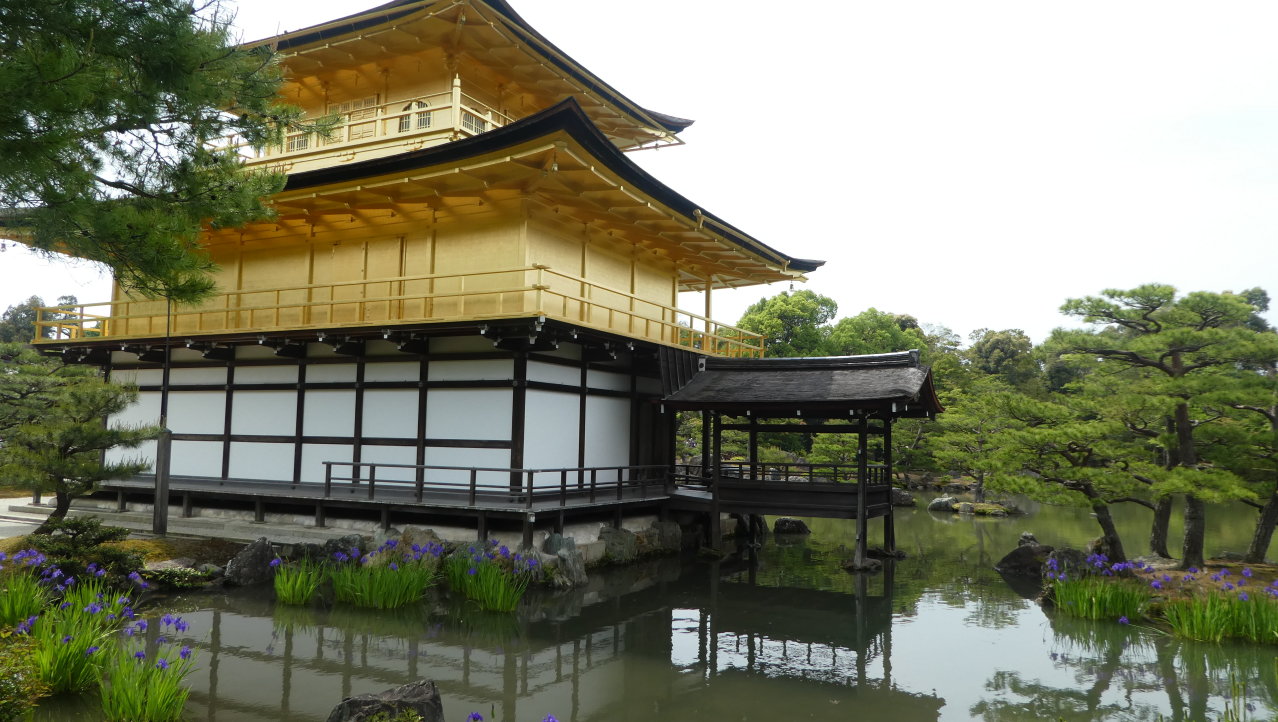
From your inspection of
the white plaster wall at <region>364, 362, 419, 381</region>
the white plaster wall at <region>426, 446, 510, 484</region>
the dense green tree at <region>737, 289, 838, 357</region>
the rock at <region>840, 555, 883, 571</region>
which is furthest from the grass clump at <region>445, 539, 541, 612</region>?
the dense green tree at <region>737, 289, 838, 357</region>

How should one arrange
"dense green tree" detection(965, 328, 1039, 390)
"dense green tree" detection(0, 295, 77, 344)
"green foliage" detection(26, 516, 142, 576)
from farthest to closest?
"dense green tree" detection(965, 328, 1039, 390) < "dense green tree" detection(0, 295, 77, 344) < "green foliage" detection(26, 516, 142, 576)

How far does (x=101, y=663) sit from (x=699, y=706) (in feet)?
18.1

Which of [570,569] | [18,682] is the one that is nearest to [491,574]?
[570,569]

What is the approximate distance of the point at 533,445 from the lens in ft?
49.0

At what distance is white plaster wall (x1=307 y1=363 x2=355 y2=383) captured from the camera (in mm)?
16344

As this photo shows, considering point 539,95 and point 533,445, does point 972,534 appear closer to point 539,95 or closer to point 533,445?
point 533,445

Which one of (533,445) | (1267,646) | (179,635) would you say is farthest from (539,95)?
(1267,646)

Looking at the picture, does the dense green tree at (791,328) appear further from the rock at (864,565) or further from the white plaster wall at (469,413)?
the white plaster wall at (469,413)

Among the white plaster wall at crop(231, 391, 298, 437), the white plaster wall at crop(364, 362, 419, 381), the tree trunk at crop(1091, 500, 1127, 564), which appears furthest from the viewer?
the white plaster wall at crop(231, 391, 298, 437)

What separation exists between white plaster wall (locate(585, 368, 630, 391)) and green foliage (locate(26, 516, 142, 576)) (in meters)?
8.69

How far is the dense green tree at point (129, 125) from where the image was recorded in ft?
20.4

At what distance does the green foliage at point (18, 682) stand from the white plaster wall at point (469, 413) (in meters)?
8.39

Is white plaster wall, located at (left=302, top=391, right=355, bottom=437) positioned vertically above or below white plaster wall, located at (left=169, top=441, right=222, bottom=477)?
above

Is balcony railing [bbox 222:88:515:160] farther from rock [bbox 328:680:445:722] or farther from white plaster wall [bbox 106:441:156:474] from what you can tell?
rock [bbox 328:680:445:722]
